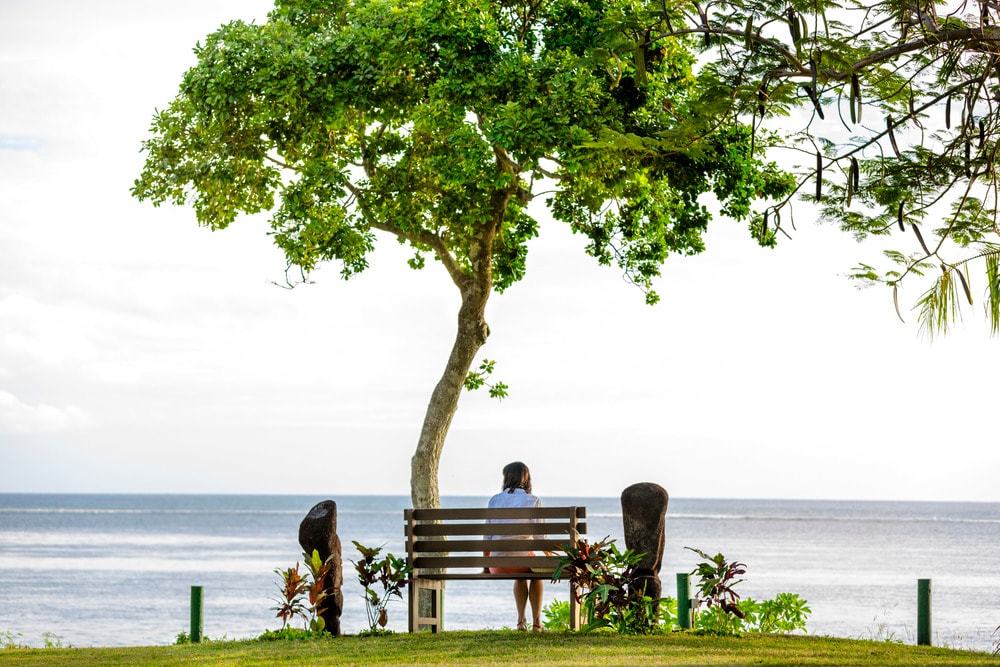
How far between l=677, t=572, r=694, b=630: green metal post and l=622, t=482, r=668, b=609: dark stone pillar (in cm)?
52

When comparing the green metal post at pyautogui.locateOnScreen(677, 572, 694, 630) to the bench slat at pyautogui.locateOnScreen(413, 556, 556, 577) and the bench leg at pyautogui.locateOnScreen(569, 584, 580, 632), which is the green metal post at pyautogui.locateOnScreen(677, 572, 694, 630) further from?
the bench slat at pyautogui.locateOnScreen(413, 556, 556, 577)

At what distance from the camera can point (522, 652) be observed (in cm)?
852

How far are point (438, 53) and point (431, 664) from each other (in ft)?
21.0

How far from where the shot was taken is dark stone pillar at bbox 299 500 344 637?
405 inches

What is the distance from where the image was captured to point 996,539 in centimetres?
6425

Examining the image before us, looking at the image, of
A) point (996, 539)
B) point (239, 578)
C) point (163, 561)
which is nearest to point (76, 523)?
point (163, 561)

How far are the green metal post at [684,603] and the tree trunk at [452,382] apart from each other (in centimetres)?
348

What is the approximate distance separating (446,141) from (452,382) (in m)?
2.85

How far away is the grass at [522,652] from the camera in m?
8.17

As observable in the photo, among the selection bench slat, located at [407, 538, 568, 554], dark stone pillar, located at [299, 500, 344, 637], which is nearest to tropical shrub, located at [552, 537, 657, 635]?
bench slat, located at [407, 538, 568, 554]

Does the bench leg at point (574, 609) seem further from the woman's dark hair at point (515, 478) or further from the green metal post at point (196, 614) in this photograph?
the green metal post at point (196, 614)

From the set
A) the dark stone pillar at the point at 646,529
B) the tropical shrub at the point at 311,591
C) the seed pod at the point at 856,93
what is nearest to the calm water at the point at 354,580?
the tropical shrub at the point at 311,591

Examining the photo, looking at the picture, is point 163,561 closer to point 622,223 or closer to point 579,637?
point 622,223

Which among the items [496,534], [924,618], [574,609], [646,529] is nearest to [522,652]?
[574,609]
